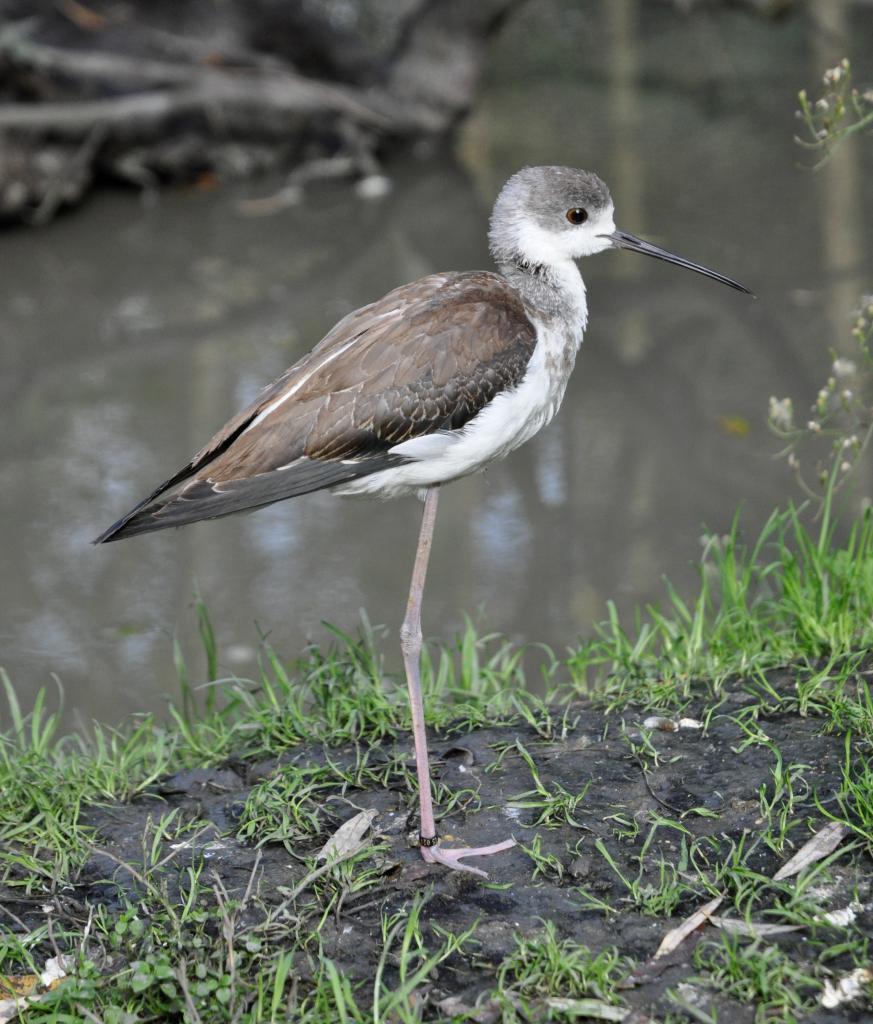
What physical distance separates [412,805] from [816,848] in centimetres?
107

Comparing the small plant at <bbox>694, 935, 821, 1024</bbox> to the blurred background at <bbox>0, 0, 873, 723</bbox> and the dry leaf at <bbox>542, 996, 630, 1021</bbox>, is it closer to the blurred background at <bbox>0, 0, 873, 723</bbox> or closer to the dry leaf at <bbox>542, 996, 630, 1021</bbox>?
the dry leaf at <bbox>542, 996, 630, 1021</bbox>

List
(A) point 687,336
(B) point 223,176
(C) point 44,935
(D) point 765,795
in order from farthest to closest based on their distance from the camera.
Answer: (B) point 223,176 → (A) point 687,336 → (D) point 765,795 → (C) point 44,935

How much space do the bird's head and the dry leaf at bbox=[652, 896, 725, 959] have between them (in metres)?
1.93

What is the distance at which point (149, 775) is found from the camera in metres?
4.08

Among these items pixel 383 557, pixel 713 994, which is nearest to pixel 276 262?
pixel 383 557

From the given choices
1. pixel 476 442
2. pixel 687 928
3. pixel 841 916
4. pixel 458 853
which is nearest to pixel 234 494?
pixel 476 442

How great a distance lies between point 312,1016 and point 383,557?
11.8 feet

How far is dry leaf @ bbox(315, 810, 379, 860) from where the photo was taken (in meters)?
3.52

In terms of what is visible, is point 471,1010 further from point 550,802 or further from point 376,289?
point 376,289

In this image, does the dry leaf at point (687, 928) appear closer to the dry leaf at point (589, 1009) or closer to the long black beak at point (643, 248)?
the dry leaf at point (589, 1009)

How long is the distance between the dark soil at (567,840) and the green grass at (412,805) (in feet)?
0.06

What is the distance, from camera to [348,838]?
3.60 m

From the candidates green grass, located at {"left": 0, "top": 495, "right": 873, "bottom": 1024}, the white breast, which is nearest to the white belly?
the white breast

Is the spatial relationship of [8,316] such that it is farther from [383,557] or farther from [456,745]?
[456,745]
